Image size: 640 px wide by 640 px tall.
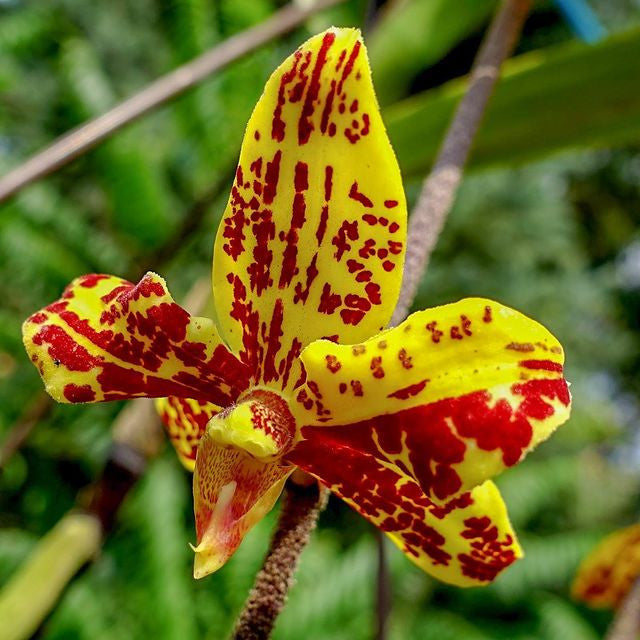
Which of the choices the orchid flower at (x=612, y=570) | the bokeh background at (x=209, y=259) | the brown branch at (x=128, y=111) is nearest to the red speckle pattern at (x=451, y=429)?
the orchid flower at (x=612, y=570)

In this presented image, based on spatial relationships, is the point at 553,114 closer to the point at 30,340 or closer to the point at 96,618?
the point at 30,340

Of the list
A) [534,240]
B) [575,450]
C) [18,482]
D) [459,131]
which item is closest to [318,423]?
[459,131]

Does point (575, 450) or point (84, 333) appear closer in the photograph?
point (84, 333)

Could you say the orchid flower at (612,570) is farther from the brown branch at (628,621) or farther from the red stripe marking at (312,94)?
the red stripe marking at (312,94)

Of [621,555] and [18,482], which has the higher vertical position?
[621,555]

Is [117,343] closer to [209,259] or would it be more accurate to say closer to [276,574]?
[276,574]

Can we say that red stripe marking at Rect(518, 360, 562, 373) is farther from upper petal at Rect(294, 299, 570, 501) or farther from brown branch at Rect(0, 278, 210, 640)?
brown branch at Rect(0, 278, 210, 640)
